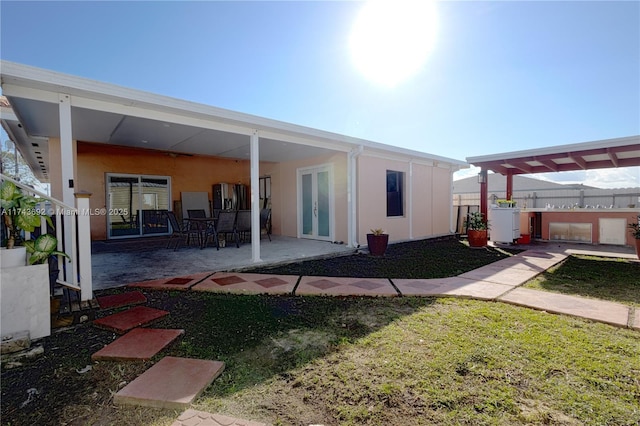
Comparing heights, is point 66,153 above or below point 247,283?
above

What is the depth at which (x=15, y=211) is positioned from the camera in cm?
242

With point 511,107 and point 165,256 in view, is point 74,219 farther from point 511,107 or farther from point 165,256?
point 511,107

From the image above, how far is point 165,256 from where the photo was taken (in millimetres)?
5727

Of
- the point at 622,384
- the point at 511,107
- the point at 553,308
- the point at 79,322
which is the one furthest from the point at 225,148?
the point at 511,107

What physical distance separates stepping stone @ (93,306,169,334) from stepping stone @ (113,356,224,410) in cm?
80

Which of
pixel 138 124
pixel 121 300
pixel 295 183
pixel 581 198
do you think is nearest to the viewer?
pixel 121 300

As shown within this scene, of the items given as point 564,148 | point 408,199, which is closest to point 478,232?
point 408,199

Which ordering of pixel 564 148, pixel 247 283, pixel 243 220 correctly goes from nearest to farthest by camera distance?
pixel 247 283 → pixel 564 148 → pixel 243 220

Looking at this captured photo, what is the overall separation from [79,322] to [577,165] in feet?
36.2

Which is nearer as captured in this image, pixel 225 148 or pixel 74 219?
pixel 74 219

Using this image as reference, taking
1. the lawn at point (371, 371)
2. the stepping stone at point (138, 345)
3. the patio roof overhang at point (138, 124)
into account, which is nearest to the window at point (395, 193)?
the patio roof overhang at point (138, 124)

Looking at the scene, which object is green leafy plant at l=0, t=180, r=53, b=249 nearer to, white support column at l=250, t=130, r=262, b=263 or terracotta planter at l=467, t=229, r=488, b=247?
white support column at l=250, t=130, r=262, b=263

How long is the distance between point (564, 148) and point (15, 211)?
9060 mm

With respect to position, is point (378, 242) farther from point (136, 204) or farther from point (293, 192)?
point (136, 204)
